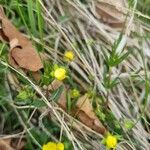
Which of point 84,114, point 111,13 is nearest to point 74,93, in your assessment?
point 84,114

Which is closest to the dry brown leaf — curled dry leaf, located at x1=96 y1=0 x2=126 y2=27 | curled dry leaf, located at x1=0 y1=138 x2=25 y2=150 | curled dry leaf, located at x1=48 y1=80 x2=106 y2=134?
curled dry leaf, located at x1=48 y1=80 x2=106 y2=134

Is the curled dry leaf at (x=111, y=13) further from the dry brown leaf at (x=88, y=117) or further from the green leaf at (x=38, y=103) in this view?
the green leaf at (x=38, y=103)

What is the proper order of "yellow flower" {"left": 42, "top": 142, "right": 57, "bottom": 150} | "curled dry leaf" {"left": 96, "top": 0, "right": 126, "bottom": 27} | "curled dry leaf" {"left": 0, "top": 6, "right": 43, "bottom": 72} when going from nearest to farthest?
"yellow flower" {"left": 42, "top": 142, "right": 57, "bottom": 150} → "curled dry leaf" {"left": 0, "top": 6, "right": 43, "bottom": 72} → "curled dry leaf" {"left": 96, "top": 0, "right": 126, "bottom": 27}

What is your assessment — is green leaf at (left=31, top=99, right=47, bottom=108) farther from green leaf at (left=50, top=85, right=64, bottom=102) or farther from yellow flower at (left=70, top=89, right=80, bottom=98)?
yellow flower at (left=70, top=89, right=80, bottom=98)

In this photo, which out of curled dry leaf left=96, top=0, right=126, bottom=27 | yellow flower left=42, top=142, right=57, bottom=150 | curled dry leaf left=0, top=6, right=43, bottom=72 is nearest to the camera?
yellow flower left=42, top=142, right=57, bottom=150

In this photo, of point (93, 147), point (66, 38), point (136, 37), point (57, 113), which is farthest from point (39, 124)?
point (136, 37)

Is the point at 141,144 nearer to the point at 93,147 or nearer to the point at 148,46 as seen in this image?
the point at 93,147
